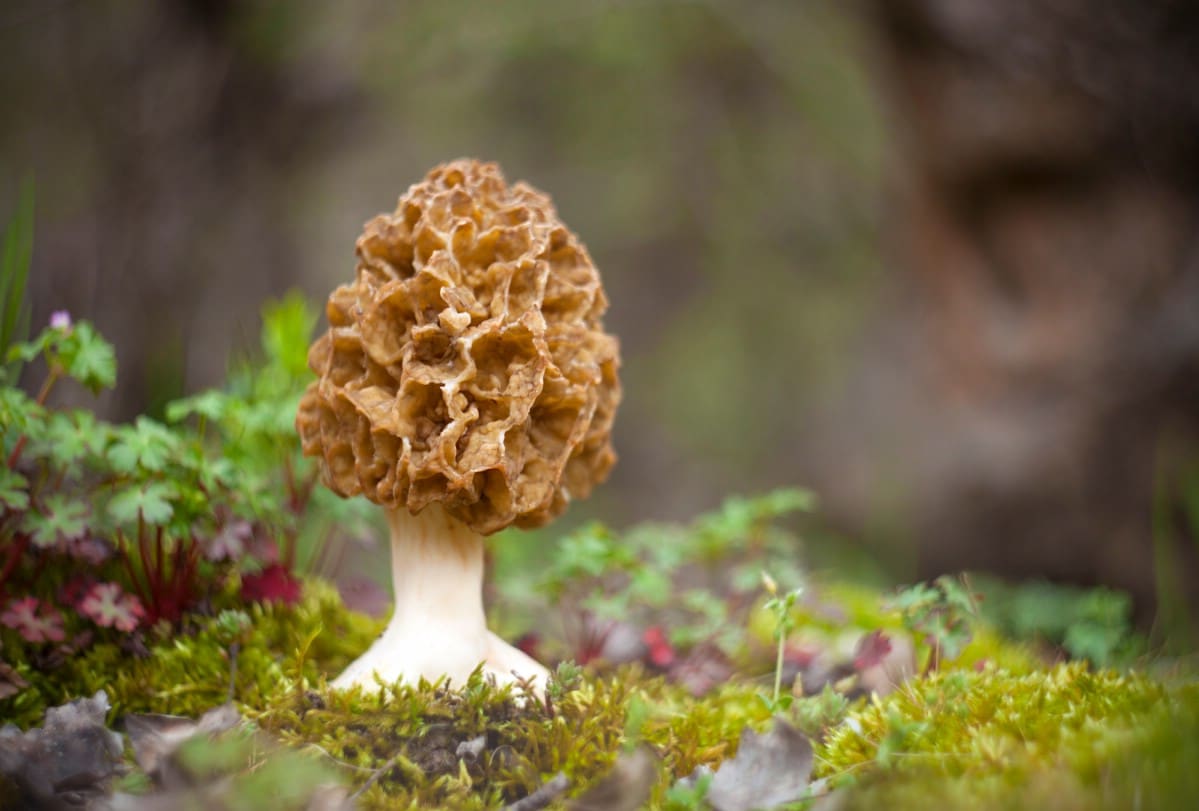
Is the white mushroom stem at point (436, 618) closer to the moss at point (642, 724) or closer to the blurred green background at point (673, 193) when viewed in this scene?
the moss at point (642, 724)

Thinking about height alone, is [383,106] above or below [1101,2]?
above

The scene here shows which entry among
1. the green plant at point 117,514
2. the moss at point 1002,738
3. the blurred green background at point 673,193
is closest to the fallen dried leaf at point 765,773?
the moss at point 1002,738

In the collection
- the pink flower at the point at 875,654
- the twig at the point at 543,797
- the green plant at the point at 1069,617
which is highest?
the twig at the point at 543,797

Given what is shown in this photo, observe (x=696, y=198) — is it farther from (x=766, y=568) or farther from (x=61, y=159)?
(x=766, y=568)

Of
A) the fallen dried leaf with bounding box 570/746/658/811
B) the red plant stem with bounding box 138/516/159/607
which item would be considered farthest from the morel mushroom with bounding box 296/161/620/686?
the fallen dried leaf with bounding box 570/746/658/811

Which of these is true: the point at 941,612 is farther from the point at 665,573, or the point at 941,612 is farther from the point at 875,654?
the point at 665,573

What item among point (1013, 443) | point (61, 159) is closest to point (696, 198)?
point (1013, 443)

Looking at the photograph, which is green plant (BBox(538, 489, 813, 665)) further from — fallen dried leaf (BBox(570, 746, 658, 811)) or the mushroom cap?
fallen dried leaf (BBox(570, 746, 658, 811))
